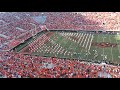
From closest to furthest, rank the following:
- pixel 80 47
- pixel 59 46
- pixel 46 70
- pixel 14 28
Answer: pixel 46 70, pixel 80 47, pixel 59 46, pixel 14 28

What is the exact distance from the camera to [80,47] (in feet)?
69.1

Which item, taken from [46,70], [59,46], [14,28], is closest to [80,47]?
[59,46]

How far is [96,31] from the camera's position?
2803 centimetres

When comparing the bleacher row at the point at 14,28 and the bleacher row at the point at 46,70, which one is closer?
the bleacher row at the point at 46,70

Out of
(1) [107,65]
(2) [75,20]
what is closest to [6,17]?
(2) [75,20]

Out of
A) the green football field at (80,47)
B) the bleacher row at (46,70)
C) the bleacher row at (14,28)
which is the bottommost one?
the bleacher row at (46,70)

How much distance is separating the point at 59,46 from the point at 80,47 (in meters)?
1.88

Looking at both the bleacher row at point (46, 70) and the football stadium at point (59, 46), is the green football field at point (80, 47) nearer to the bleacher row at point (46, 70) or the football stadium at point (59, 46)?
the football stadium at point (59, 46)

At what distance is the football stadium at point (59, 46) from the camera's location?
13.3m

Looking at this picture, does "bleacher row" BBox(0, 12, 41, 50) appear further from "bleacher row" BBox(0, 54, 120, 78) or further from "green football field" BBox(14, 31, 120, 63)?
"bleacher row" BBox(0, 54, 120, 78)

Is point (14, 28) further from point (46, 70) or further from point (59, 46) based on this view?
point (46, 70)

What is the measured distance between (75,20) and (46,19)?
13.2 feet

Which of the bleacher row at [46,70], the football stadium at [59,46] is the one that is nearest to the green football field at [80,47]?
the football stadium at [59,46]

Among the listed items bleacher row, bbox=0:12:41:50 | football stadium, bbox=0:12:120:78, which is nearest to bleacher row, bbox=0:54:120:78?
football stadium, bbox=0:12:120:78
